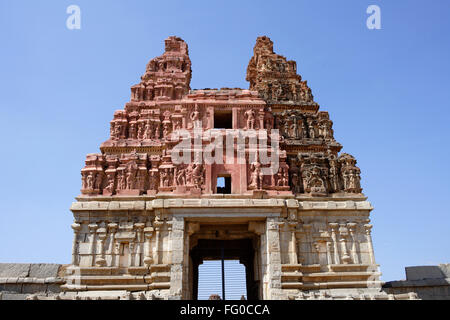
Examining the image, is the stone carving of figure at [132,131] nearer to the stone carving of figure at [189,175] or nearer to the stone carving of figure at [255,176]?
the stone carving of figure at [189,175]

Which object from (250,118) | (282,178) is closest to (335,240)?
(282,178)

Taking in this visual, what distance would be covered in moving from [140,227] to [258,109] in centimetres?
690

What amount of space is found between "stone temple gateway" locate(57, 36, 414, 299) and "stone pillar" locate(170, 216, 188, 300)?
0.03 m

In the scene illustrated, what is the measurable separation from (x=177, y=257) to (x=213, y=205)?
212 cm

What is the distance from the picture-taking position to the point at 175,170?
13.9 m

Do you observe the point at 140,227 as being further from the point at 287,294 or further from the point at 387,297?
the point at 387,297

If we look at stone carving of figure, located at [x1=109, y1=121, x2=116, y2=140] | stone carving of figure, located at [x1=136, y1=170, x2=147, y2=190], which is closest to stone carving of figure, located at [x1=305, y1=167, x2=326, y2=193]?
stone carving of figure, located at [x1=136, y1=170, x2=147, y2=190]

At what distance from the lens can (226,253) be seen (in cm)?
1770

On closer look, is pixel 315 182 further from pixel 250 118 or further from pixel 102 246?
pixel 102 246

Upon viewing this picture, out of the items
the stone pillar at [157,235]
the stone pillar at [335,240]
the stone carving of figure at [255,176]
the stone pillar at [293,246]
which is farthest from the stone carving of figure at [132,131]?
the stone pillar at [335,240]

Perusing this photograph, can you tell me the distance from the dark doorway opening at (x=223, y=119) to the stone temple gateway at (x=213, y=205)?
0.29 ft

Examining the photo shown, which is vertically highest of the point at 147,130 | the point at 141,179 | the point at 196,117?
the point at 196,117

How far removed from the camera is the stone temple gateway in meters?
12.3
